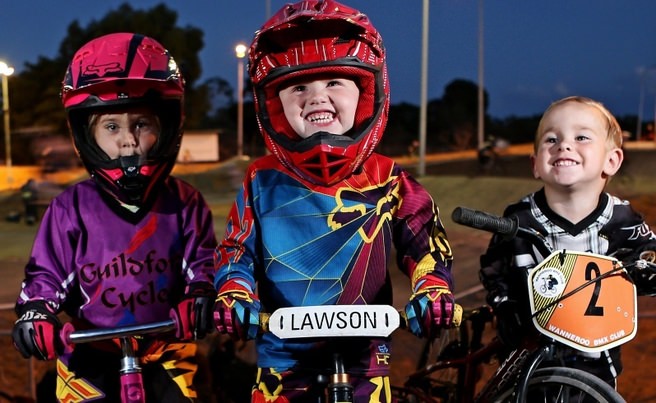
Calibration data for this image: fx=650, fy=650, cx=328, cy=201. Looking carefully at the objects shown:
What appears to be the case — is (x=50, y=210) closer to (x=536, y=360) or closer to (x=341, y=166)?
(x=341, y=166)

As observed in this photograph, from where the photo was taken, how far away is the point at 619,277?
6.47 feet

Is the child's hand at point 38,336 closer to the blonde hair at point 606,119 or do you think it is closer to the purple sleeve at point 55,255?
the purple sleeve at point 55,255

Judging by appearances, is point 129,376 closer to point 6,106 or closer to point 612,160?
point 612,160

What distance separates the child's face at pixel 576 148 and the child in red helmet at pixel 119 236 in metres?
1.18

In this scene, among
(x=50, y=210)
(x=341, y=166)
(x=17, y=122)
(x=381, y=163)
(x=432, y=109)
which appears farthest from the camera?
(x=432, y=109)

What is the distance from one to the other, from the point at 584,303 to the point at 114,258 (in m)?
1.52

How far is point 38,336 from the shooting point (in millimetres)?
1884

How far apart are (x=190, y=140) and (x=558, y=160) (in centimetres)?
364

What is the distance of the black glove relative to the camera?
6.73 ft

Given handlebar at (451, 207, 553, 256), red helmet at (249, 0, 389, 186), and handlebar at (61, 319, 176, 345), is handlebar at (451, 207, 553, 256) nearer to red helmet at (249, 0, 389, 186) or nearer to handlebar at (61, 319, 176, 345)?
red helmet at (249, 0, 389, 186)

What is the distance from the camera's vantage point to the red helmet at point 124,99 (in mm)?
2182

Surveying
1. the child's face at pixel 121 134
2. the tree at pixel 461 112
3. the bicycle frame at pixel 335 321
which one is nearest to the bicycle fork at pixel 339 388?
the bicycle frame at pixel 335 321

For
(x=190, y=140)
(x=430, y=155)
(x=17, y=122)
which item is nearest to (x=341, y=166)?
(x=190, y=140)

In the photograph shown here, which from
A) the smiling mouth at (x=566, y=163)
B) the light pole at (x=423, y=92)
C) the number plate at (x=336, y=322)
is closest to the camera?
the number plate at (x=336, y=322)
